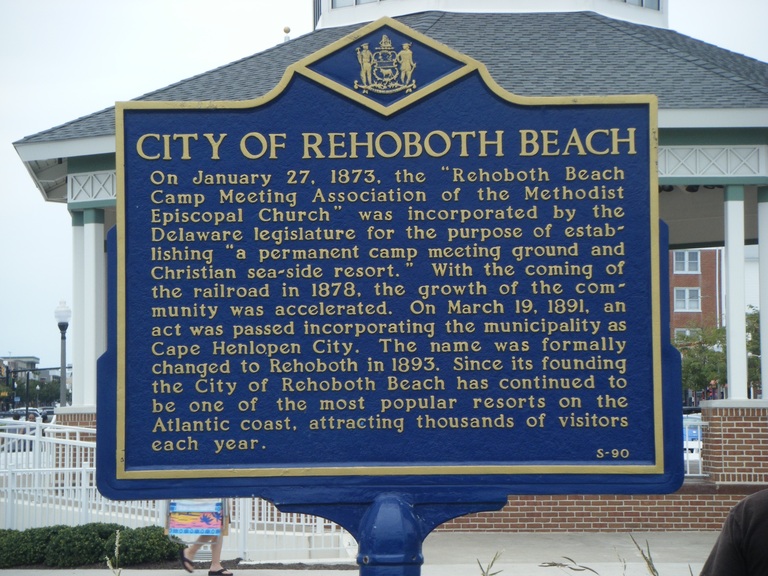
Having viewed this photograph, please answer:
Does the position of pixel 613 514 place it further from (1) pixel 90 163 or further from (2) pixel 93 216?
(1) pixel 90 163

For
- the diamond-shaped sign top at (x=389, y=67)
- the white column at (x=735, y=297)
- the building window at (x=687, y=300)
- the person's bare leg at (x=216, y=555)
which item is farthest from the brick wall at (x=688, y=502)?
the building window at (x=687, y=300)

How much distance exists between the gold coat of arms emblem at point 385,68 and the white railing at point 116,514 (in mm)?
7768

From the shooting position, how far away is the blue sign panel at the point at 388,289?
5.61 meters

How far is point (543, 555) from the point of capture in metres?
12.9

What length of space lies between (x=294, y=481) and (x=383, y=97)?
2.11m

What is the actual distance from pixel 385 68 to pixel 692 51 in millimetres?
Answer: 13519

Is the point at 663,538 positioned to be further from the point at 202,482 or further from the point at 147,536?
the point at 202,482

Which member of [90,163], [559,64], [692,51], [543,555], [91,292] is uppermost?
[692,51]

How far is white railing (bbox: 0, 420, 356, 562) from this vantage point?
12.8m

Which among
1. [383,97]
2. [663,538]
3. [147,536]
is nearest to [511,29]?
[663,538]

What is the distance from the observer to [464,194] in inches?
228

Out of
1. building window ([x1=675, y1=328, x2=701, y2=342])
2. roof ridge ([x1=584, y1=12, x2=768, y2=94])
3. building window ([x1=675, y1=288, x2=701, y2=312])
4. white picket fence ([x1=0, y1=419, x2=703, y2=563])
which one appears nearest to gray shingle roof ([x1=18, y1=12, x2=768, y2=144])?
roof ridge ([x1=584, y1=12, x2=768, y2=94])

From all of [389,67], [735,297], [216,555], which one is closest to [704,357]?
[735,297]

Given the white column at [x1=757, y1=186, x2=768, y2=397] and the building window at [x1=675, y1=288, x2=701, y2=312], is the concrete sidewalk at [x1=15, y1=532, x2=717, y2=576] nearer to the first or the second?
the white column at [x1=757, y1=186, x2=768, y2=397]
